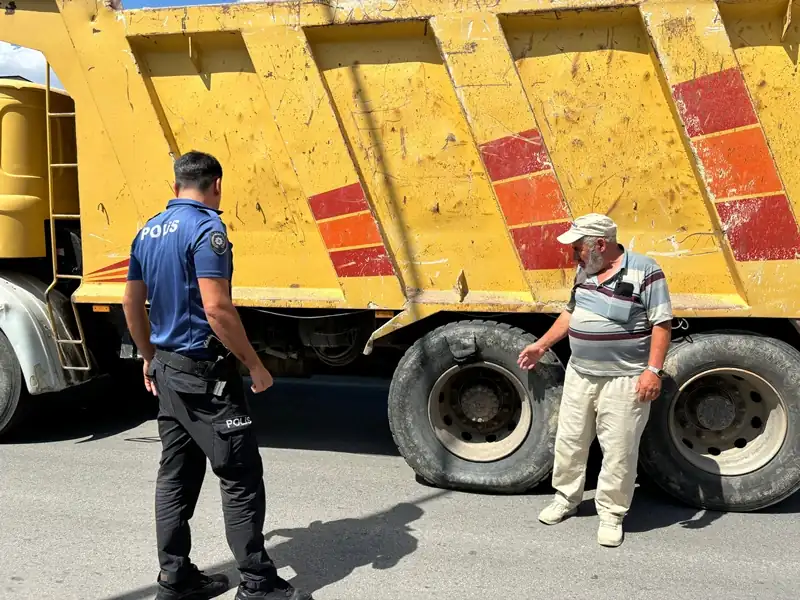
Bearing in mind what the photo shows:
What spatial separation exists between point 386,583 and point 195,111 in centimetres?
287

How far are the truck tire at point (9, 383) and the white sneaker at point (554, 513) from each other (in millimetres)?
3673

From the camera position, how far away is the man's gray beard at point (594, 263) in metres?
3.44

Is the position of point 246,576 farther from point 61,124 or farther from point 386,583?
point 61,124

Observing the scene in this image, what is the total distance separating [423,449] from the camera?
4.19 meters

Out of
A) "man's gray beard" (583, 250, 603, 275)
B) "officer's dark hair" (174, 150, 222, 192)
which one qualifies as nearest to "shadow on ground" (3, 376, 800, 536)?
"man's gray beard" (583, 250, 603, 275)

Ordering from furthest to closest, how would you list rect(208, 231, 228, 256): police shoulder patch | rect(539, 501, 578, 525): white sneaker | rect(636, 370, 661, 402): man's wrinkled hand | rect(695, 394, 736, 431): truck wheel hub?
rect(695, 394, 736, 431): truck wheel hub
rect(539, 501, 578, 525): white sneaker
rect(636, 370, 661, 402): man's wrinkled hand
rect(208, 231, 228, 256): police shoulder patch

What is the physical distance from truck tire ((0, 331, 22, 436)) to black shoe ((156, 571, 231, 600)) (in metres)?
2.57

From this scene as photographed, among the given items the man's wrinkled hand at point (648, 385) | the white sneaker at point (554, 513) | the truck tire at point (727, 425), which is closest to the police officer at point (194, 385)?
the white sneaker at point (554, 513)

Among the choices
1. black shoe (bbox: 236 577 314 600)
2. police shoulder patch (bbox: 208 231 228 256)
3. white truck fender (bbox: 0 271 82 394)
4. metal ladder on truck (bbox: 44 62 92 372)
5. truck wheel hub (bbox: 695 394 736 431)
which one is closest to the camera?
police shoulder patch (bbox: 208 231 228 256)

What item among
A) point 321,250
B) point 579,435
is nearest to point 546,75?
point 321,250

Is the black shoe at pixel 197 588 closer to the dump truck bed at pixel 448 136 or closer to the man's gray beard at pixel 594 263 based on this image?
the dump truck bed at pixel 448 136

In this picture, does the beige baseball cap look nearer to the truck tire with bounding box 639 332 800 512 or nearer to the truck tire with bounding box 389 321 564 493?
the truck tire with bounding box 389 321 564 493

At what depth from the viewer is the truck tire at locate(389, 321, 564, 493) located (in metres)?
4.00

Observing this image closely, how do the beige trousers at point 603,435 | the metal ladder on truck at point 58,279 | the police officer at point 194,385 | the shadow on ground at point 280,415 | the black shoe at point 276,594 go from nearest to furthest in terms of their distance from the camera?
the police officer at point 194,385
the black shoe at point 276,594
the beige trousers at point 603,435
the metal ladder on truck at point 58,279
the shadow on ground at point 280,415
